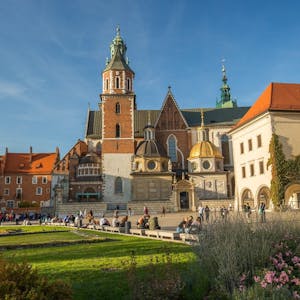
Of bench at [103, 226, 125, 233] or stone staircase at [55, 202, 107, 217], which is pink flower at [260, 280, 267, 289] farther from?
stone staircase at [55, 202, 107, 217]

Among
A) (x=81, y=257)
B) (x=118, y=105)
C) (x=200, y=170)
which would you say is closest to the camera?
(x=81, y=257)

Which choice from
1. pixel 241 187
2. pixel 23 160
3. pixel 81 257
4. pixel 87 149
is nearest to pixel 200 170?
pixel 241 187

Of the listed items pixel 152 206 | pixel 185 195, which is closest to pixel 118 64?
pixel 185 195

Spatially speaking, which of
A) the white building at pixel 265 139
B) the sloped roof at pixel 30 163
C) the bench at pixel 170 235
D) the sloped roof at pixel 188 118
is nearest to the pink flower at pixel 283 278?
the bench at pixel 170 235

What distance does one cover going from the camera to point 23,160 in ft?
215

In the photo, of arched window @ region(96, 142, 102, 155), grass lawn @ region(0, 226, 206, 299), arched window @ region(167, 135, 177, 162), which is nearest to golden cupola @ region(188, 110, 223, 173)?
arched window @ region(167, 135, 177, 162)

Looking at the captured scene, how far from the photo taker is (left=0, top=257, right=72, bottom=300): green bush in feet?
15.8

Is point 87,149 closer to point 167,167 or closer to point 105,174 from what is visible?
point 105,174

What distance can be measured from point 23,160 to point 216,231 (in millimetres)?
62380

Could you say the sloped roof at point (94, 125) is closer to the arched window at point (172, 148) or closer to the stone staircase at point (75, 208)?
the arched window at point (172, 148)

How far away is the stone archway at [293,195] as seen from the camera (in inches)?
1198

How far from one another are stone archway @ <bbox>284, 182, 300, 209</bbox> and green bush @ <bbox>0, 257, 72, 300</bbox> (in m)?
27.8

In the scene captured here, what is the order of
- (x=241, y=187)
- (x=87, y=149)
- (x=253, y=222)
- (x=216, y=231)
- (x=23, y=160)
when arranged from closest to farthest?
(x=216, y=231)
(x=253, y=222)
(x=241, y=187)
(x=87, y=149)
(x=23, y=160)

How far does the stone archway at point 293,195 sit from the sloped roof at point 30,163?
43.3 metres
